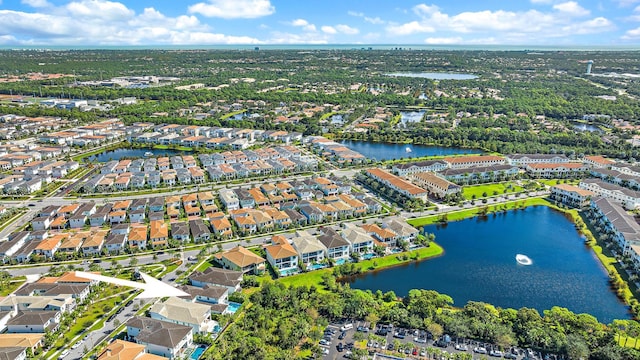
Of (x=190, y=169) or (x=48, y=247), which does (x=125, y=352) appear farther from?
(x=190, y=169)

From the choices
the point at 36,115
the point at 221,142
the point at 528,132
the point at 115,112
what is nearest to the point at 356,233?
the point at 221,142

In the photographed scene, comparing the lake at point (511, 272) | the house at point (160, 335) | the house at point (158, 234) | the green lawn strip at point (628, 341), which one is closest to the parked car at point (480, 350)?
the lake at point (511, 272)

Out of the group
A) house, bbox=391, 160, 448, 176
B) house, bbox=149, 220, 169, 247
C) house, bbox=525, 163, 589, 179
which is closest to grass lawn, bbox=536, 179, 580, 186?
house, bbox=525, 163, 589, 179

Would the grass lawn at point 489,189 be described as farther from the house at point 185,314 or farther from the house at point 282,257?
the house at point 185,314

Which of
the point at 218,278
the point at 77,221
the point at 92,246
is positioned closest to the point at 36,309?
the point at 92,246

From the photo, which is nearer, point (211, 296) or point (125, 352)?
point (125, 352)

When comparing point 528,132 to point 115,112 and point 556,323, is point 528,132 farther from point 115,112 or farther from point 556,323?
point 115,112

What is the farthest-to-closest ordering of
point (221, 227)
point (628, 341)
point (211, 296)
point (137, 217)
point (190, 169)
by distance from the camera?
1. point (190, 169)
2. point (137, 217)
3. point (221, 227)
4. point (211, 296)
5. point (628, 341)
